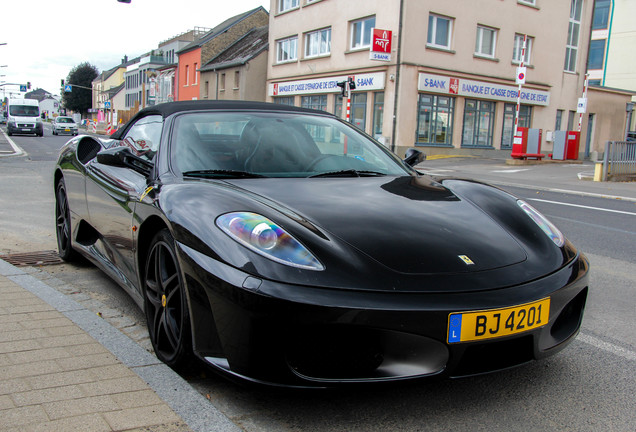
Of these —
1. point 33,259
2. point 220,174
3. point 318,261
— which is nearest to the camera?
point 318,261

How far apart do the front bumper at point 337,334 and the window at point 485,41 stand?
27294 mm

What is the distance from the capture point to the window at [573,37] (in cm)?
3129

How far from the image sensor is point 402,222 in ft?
8.21

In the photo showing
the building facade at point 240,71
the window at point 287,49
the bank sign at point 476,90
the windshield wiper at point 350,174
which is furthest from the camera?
the building facade at point 240,71

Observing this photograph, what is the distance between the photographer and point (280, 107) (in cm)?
379

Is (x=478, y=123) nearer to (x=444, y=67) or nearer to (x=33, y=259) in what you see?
(x=444, y=67)

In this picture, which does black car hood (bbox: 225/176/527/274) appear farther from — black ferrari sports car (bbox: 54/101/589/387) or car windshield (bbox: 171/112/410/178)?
car windshield (bbox: 171/112/410/178)

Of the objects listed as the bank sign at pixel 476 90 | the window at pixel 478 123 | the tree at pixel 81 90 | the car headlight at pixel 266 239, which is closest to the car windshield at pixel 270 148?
the car headlight at pixel 266 239

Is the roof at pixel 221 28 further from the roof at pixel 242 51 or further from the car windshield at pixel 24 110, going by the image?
the car windshield at pixel 24 110

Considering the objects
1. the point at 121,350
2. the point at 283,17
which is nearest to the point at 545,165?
the point at 283,17

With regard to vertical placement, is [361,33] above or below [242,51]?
below

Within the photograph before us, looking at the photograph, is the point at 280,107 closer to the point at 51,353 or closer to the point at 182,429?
the point at 51,353

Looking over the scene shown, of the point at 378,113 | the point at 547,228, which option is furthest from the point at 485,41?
the point at 547,228

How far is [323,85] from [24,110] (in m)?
24.8
